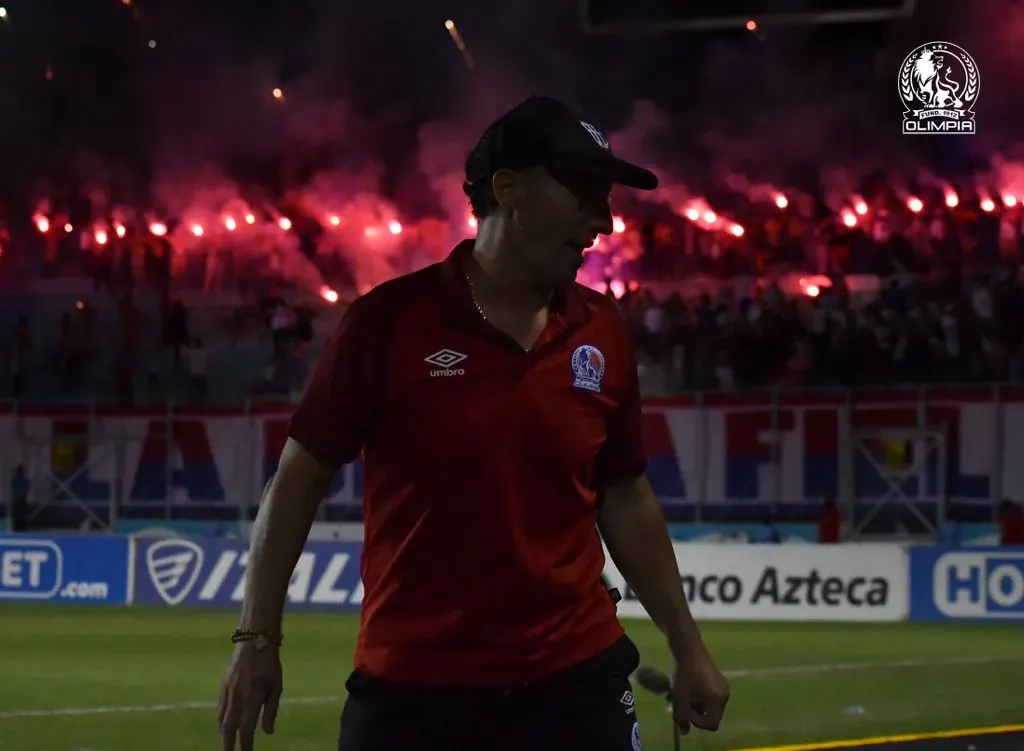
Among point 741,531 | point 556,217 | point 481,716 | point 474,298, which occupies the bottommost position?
point 741,531

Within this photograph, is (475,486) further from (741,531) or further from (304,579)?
(741,531)

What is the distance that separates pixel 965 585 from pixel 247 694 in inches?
684

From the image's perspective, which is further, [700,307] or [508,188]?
[700,307]

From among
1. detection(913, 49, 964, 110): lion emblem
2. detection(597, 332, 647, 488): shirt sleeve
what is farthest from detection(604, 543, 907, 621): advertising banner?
detection(597, 332, 647, 488): shirt sleeve

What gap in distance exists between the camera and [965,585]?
1981 cm

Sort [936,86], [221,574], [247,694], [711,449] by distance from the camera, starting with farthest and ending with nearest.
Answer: [936,86]
[711,449]
[221,574]
[247,694]

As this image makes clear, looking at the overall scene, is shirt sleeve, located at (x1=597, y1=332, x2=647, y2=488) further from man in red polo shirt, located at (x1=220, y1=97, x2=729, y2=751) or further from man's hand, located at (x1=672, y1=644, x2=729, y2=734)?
man's hand, located at (x1=672, y1=644, x2=729, y2=734)

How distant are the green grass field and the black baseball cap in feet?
23.7

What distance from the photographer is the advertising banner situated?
65.2 ft

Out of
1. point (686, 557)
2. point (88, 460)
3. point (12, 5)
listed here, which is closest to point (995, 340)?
point (686, 557)

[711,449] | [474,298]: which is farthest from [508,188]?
[711,449]

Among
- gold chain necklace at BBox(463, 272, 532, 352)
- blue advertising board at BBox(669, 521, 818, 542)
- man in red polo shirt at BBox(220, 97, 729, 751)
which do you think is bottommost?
blue advertising board at BBox(669, 521, 818, 542)

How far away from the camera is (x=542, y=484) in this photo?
3561mm

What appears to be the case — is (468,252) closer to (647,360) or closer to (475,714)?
(475,714)
